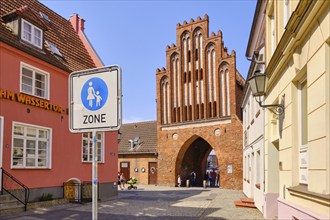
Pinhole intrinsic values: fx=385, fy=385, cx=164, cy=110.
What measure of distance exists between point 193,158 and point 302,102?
30998 mm

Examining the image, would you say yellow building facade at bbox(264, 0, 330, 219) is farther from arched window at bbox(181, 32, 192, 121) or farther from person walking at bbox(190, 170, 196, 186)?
person walking at bbox(190, 170, 196, 186)

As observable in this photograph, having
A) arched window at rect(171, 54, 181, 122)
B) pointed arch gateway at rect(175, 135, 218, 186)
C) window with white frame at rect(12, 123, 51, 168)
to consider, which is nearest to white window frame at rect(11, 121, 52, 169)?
window with white frame at rect(12, 123, 51, 168)

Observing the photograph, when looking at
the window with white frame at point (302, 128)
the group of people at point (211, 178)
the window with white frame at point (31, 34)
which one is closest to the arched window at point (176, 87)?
the group of people at point (211, 178)

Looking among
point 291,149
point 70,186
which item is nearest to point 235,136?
point 70,186

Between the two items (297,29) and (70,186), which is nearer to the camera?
(297,29)

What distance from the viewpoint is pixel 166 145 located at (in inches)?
1421

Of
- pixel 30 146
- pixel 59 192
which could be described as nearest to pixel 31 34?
pixel 30 146

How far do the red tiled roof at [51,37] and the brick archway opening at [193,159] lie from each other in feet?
51.6

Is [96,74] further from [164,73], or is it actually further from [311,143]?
[164,73]

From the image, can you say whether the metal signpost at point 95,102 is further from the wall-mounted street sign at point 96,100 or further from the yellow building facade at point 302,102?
the yellow building facade at point 302,102

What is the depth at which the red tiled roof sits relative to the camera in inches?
627

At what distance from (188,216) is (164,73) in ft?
76.8

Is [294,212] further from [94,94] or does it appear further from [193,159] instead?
[193,159]

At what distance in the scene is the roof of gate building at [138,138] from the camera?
38906mm
